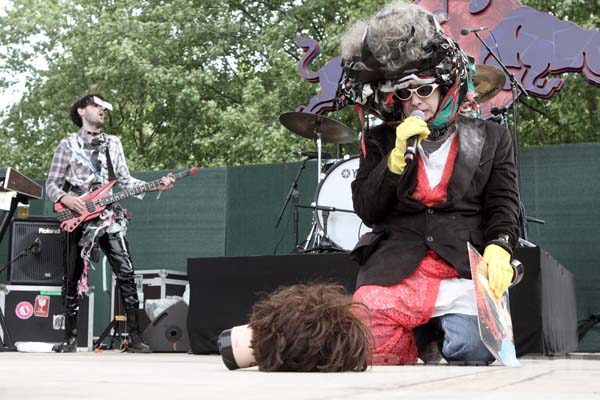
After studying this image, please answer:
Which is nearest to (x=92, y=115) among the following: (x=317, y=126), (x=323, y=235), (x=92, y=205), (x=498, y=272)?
(x=92, y=205)

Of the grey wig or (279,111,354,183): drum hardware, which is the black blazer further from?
(279,111,354,183): drum hardware

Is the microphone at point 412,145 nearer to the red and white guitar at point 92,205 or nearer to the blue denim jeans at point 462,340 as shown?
the blue denim jeans at point 462,340

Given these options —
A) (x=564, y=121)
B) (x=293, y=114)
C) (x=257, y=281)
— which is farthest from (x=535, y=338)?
(x=564, y=121)

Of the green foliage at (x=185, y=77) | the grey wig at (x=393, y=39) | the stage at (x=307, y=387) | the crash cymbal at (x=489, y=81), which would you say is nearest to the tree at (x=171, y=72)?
the green foliage at (x=185, y=77)

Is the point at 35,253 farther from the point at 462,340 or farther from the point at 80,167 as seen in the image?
the point at 462,340

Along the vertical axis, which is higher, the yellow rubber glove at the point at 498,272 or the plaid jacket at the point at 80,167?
the plaid jacket at the point at 80,167

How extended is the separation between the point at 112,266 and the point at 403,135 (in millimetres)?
3988

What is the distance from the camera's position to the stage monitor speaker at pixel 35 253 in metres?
7.50

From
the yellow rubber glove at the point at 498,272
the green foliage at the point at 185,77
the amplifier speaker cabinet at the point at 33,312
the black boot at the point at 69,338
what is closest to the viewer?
the yellow rubber glove at the point at 498,272

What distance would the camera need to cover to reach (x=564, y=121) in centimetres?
1323

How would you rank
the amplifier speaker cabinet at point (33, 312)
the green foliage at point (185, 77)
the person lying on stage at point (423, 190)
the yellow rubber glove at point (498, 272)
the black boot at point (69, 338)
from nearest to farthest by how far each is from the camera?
the yellow rubber glove at point (498, 272) < the person lying on stage at point (423, 190) < the black boot at point (69, 338) < the amplifier speaker cabinet at point (33, 312) < the green foliage at point (185, 77)

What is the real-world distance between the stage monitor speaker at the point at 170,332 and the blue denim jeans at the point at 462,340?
3764 mm

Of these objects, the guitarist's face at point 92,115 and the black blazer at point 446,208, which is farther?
the guitarist's face at point 92,115

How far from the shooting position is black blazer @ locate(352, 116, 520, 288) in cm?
340
